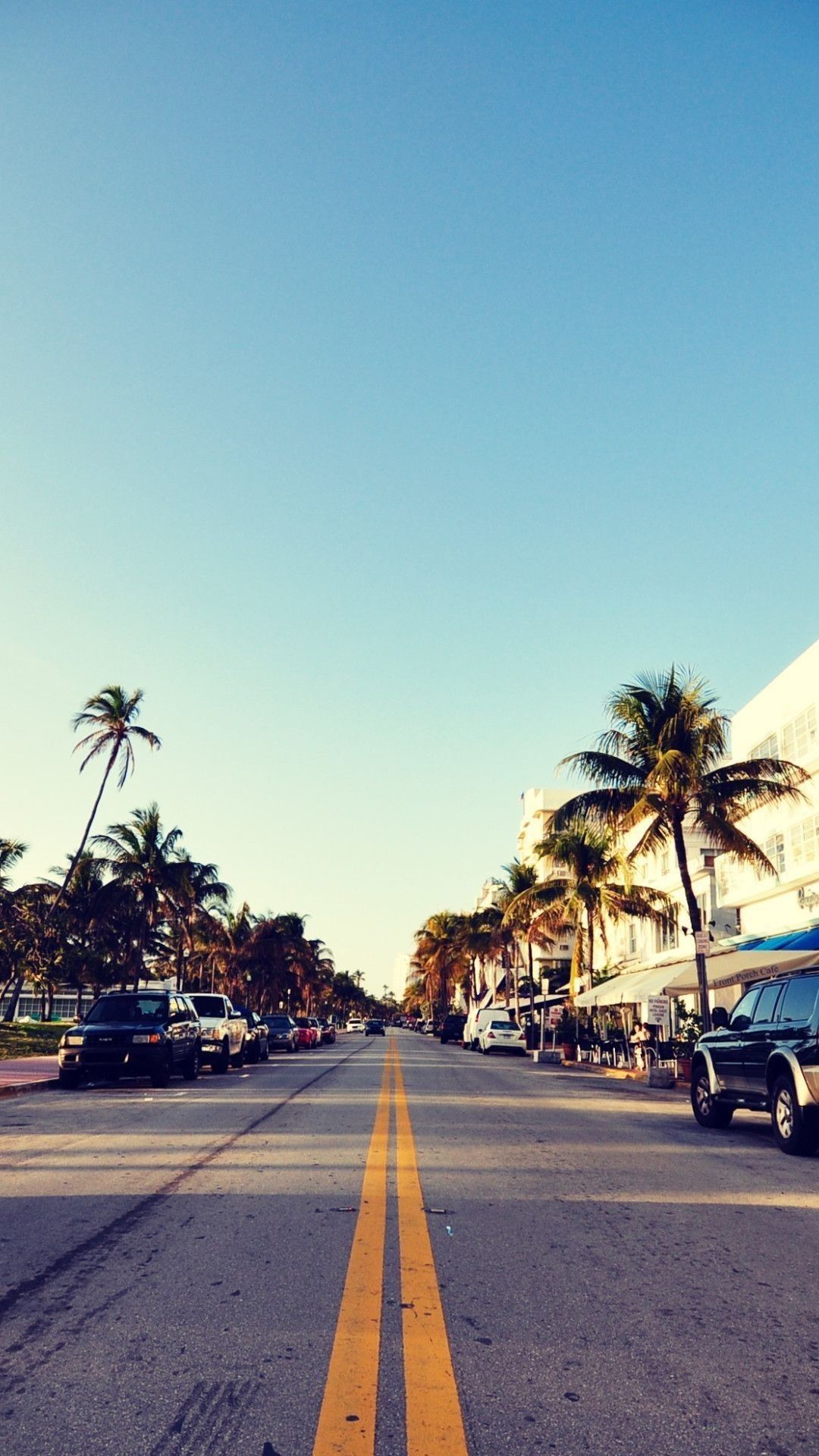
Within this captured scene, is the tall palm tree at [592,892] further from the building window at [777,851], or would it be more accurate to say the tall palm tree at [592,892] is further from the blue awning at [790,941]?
the blue awning at [790,941]

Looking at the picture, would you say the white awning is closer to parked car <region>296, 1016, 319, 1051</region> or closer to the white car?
the white car

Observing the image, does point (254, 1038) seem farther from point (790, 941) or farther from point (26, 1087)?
point (790, 941)

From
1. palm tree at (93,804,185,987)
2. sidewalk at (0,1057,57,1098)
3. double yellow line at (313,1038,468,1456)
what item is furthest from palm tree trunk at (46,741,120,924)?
double yellow line at (313,1038,468,1456)

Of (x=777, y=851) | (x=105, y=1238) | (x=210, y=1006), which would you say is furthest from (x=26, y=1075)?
(x=777, y=851)

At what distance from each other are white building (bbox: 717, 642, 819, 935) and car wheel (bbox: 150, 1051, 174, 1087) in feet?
54.5

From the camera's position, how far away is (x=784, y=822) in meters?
31.0

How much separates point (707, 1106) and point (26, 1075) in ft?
38.8

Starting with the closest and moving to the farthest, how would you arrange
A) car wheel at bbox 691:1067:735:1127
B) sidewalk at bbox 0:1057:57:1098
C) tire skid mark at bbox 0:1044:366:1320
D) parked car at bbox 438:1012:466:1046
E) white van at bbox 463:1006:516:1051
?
tire skid mark at bbox 0:1044:366:1320 → car wheel at bbox 691:1067:735:1127 → sidewalk at bbox 0:1057:57:1098 → white van at bbox 463:1006:516:1051 → parked car at bbox 438:1012:466:1046

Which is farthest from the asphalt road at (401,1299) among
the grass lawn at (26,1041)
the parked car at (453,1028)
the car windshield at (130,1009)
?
the parked car at (453,1028)

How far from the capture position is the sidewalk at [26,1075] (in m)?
16.4

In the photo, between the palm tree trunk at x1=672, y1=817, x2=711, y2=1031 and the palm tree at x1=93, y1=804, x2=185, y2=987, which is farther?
the palm tree at x1=93, y1=804, x2=185, y2=987

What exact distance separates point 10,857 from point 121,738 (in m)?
8.00

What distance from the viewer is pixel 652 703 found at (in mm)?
26656

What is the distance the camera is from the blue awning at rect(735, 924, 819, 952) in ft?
73.4
